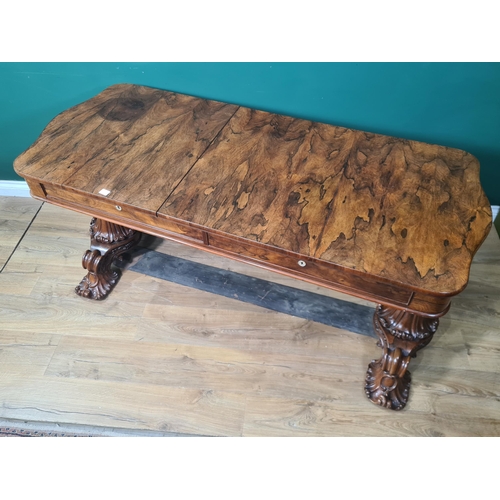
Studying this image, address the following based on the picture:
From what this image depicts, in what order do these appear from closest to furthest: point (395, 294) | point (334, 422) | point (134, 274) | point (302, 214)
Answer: point (395, 294), point (302, 214), point (334, 422), point (134, 274)

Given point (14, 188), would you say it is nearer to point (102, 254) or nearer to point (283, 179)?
point (102, 254)

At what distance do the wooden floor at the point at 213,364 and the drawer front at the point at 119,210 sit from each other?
0.48 metres

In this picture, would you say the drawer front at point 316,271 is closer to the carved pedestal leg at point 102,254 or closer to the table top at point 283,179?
the table top at point 283,179

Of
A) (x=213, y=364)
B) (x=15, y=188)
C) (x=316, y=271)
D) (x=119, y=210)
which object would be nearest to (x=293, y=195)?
(x=316, y=271)

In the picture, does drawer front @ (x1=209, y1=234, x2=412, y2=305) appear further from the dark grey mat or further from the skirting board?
the skirting board

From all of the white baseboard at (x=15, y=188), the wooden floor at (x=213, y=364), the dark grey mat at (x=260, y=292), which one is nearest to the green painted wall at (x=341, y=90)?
the white baseboard at (x=15, y=188)

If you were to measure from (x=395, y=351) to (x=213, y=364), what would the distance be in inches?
24.6

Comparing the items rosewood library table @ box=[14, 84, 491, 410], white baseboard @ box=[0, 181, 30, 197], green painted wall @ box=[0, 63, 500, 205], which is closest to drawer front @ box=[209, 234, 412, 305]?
rosewood library table @ box=[14, 84, 491, 410]

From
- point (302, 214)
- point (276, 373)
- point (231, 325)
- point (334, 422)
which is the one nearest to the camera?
point (302, 214)

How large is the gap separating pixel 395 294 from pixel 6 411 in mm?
1307
